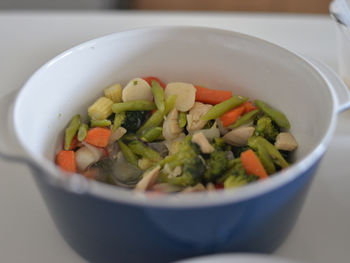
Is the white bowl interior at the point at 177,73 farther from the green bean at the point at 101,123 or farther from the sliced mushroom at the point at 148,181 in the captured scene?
the sliced mushroom at the point at 148,181

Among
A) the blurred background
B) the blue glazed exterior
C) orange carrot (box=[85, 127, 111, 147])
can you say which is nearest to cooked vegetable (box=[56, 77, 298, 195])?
orange carrot (box=[85, 127, 111, 147])

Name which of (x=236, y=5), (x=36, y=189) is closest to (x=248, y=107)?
(x=36, y=189)

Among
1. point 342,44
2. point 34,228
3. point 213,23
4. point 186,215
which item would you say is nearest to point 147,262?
point 186,215

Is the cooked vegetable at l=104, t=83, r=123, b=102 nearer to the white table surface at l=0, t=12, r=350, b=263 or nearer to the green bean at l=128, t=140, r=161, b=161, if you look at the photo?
the green bean at l=128, t=140, r=161, b=161

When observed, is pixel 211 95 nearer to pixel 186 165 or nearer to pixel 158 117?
pixel 158 117

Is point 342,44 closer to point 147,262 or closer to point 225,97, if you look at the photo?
point 225,97
